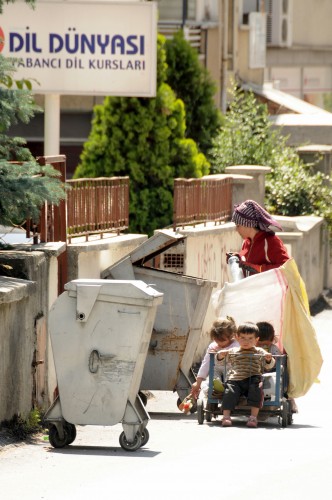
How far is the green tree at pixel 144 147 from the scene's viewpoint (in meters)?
21.3

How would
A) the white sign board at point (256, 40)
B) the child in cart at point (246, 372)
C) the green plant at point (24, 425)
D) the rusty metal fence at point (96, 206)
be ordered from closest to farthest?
the green plant at point (24, 425)
the child in cart at point (246, 372)
the rusty metal fence at point (96, 206)
the white sign board at point (256, 40)

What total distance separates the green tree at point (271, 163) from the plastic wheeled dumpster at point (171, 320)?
1081 cm

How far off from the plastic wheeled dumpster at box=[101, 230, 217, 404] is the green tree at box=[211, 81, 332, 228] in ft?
35.5

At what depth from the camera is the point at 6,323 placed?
38.0 ft

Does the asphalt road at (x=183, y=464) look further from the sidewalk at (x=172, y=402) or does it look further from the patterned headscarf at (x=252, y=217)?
the patterned headscarf at (x=252, y=217)

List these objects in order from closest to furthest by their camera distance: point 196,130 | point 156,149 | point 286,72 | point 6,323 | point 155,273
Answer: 1. point 6,323
2. point 155,273
3. point 156,149
4. point 196,130
5. point 286,72

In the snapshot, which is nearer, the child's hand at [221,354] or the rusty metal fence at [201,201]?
the child's hand at [221,354]

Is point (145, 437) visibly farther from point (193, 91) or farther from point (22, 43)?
point (193, 91)

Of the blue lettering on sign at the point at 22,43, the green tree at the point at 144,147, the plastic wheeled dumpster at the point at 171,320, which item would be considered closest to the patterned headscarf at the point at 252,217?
the plastic wheeled dumpster at the point at 171,320

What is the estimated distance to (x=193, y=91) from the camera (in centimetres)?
2525

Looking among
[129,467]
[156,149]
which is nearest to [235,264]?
[129,467]

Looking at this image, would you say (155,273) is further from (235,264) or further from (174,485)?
(174,485)

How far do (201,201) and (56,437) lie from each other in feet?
22.8

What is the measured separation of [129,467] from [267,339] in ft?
8.76
